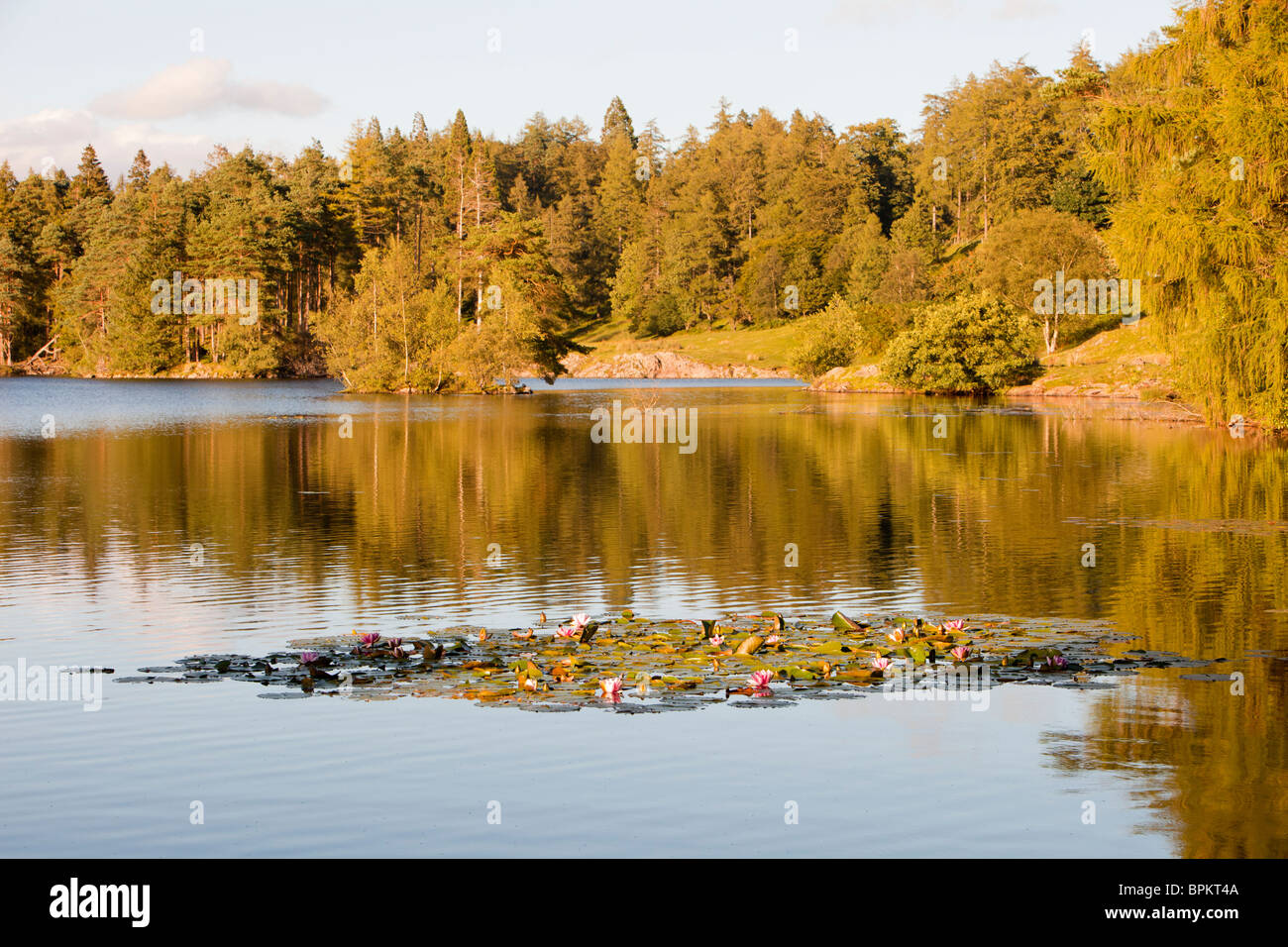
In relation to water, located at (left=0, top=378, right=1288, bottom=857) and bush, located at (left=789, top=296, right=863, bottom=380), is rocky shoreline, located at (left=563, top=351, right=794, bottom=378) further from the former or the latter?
water, located at (left=0, top=378, right=1288, bottom=857)

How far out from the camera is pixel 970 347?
90.0 metres

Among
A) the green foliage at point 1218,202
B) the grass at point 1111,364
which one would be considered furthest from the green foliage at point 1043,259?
the green foliage at point 1218,202

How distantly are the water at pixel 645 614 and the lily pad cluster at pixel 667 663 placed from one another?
43 cm

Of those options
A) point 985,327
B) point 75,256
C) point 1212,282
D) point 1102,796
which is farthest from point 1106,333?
point 75,256

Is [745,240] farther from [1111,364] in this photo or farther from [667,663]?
[667,663]

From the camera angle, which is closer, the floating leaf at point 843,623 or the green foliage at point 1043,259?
the floating leaf at point 843,623

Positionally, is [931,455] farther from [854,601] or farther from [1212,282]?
[854,601]

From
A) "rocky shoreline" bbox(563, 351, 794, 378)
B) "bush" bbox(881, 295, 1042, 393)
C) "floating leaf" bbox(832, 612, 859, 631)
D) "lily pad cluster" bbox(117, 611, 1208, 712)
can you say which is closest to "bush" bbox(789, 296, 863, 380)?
"bush" bbox(881, 295, 1042, 393)

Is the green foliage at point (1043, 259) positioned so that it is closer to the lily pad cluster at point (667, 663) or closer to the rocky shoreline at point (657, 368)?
the rocky shoreline at point (657, 368)

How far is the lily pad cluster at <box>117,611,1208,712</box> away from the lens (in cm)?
1271

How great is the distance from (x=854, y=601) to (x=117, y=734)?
33.7 feet

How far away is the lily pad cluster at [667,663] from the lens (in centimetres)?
1271

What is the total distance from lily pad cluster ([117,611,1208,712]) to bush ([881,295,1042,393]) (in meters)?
76.8

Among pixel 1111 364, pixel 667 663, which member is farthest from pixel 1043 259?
pixel 667 663
